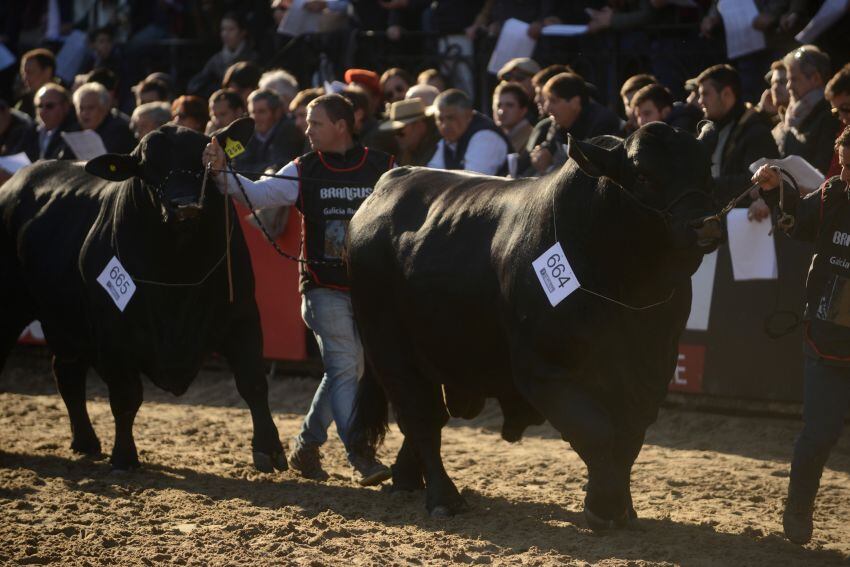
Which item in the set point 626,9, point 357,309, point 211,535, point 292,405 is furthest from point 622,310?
point 626,9

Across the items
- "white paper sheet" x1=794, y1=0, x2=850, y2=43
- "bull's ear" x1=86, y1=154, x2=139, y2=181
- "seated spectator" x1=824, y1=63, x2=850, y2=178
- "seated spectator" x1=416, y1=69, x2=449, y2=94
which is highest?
"white paper sheet" x1=794, y1=0, x2=850, y2=43

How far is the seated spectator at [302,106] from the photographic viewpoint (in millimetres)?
10047

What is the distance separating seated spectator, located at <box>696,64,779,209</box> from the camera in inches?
324

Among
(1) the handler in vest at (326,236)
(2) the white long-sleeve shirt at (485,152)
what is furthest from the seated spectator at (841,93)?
(2) the white long-sleeve shirt at (485,152)

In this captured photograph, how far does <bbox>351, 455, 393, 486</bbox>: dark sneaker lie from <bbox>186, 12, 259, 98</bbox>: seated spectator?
736 centimetres

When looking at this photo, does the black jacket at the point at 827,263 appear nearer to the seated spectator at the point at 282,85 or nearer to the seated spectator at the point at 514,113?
the seated spectator at the point at 514,113

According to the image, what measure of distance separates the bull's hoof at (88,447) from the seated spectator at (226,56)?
20.4ft

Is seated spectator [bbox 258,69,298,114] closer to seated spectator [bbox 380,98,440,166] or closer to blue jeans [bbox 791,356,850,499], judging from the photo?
seated spectator [bbox 380,98,440,166]

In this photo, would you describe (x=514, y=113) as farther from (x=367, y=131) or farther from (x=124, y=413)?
(x=124, y=413)

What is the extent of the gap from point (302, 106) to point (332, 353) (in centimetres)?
326

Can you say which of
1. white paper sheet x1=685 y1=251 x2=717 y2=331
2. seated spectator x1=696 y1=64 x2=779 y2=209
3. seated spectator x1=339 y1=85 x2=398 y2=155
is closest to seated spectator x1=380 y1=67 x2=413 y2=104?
seated spectator x1=339 y1=85 x2=398 y2=155

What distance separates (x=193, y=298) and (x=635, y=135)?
302 centimetres

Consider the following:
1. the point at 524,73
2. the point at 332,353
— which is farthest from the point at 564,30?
the point at 332,353

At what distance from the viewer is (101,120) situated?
1108cm
